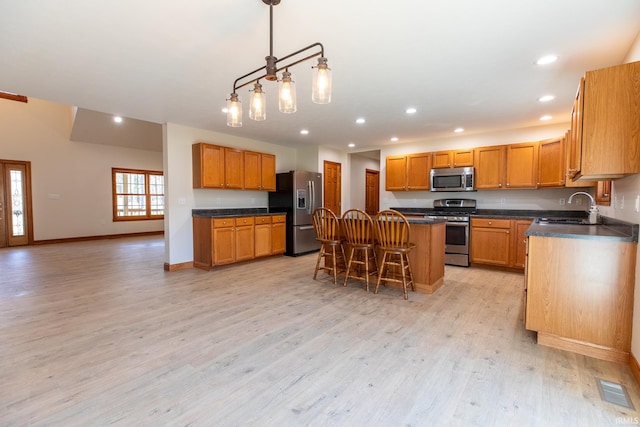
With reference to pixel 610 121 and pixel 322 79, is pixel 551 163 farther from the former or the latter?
pixel 322 79

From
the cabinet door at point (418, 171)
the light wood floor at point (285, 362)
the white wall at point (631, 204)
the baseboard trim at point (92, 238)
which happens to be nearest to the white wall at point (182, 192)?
the light wood floor at point (285, 362)

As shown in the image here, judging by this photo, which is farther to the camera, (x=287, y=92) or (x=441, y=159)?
(x=441, y=159)

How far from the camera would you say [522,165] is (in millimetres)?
4781

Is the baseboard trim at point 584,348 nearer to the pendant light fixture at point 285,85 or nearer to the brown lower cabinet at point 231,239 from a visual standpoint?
the pendant light fixture at point 285,85

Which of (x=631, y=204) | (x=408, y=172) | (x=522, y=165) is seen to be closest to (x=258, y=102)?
(x=631, y=204)

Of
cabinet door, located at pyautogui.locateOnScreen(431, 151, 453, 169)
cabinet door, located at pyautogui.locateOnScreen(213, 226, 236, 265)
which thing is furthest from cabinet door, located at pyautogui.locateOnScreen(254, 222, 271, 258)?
cabinet door, located at pyautogui.locateOnScreen(431, 151, 453, 169)

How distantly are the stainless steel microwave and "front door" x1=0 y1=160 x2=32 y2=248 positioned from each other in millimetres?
8977

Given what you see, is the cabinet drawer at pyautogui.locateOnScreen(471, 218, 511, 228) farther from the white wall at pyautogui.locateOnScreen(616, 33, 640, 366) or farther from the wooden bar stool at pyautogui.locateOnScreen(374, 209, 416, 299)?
the wooden bar stool at pyautogui.locateOnScreen(374, 209, 416, 299)

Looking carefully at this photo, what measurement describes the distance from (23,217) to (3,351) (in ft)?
21.9

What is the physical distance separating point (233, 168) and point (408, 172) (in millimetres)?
3298

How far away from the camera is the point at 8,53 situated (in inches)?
94.5

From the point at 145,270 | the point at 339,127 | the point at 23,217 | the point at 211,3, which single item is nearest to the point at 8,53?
the point at 211,3

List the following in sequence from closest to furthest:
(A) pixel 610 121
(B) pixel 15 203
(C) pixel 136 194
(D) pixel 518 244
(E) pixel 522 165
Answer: (A) pixel 610 121, (D) pixel 518 244, (E) pixel 522 165, (B) pixel 15 203, (C) pixel 136 194

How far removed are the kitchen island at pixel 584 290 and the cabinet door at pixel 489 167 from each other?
2767 mm
